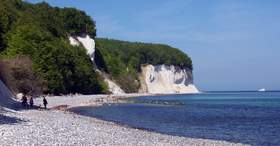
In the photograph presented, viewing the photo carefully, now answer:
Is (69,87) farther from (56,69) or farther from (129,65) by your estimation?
(129,65)

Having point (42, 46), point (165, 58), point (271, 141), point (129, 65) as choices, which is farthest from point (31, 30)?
point (165, 58)

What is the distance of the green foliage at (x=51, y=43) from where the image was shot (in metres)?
91.9

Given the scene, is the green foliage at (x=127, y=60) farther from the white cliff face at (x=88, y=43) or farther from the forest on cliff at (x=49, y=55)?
the white cliff face at (x=88, y=43)

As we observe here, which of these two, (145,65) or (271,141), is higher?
(145,65)

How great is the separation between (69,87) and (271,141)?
3253 inches

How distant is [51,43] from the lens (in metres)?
98.6

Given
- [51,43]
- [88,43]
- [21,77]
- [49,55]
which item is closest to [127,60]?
[88,43]

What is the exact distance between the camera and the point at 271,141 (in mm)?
31500

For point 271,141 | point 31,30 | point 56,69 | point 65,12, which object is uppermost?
point 65,12

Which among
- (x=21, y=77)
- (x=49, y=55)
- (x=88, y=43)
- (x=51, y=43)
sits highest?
(x=88, y=43)

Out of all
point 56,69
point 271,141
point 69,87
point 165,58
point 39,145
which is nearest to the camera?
point 39,145

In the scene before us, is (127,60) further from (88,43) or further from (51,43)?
(51,43)

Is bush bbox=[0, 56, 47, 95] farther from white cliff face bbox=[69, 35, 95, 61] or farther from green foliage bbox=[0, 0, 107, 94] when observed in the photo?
white cliff face bbox=[69, 35, 95, 61]

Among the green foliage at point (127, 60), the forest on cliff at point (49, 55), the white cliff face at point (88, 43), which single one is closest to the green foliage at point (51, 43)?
the forest on cliff at point (49, 55)
